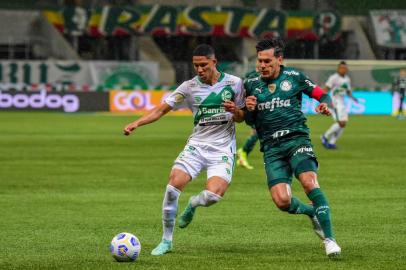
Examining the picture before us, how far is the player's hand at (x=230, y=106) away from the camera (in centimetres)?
1034

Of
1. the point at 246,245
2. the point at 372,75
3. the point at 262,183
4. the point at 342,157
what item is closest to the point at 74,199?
the point at 262,183

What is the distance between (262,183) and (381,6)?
40576 mm

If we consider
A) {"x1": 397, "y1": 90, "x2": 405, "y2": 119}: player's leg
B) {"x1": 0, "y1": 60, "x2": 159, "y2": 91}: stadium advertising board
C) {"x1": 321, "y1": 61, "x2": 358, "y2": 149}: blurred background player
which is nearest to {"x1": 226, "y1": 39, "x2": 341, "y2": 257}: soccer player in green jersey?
{"x1": 321, "y1": 61, "x2": 358, "y2": 149}: blurred background player

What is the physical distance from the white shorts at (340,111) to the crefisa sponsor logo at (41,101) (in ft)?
67.1

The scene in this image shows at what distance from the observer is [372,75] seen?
160 ft

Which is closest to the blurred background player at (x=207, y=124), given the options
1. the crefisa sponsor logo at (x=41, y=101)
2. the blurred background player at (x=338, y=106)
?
the blurred background player at (x=338, y=106)

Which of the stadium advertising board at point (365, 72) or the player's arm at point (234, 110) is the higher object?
the player's arm at point (234, 110)

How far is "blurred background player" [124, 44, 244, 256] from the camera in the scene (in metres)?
10.6

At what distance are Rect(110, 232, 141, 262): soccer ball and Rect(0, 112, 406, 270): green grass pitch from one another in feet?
0.39

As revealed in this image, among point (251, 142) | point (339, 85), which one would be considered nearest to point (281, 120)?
point (251, 142)

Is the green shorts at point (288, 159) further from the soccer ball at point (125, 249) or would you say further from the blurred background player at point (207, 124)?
the soccer ball at point (125, 249)

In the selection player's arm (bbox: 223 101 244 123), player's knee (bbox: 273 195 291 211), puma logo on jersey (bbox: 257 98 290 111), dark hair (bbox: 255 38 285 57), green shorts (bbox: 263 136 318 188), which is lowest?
player's knee (bbox: 273 195 291 211)

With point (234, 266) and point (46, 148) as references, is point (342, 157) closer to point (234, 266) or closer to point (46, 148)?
point (46, 148)

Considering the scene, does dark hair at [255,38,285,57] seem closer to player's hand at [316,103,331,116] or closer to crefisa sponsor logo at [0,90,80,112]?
player's hand at [316,103,331,116]
